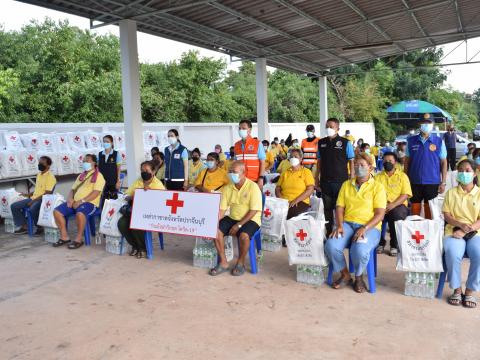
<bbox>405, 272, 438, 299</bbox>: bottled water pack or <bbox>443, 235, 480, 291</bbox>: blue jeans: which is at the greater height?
<bbox>443, 235, 480, 291</bbox>: blue jeans

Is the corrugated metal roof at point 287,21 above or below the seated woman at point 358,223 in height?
above

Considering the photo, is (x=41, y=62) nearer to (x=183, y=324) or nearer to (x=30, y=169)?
(x=30, y=169)

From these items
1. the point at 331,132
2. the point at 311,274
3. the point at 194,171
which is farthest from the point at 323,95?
the point at 311,274

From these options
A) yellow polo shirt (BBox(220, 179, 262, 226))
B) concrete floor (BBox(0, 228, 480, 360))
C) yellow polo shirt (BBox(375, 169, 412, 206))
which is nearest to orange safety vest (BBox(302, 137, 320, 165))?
yellow polo shirt (BBox(375, 169, 412, 206))

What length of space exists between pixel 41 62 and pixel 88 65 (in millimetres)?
1975

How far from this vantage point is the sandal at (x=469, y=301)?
3883 millimetres

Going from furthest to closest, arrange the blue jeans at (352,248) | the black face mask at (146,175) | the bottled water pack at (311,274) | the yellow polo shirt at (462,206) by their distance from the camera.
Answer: the black face mask at (146,175) < the bottled water pack at (311,274) < the blue jeans at (352,248) < the yellow polo shirt at (462,206)

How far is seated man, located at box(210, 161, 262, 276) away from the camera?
4902 mm

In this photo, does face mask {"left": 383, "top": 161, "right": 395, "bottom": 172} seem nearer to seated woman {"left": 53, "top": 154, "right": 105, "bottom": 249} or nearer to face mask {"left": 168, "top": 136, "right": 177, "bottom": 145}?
face mask {"left": 168, "top": 136, "right": 177, "bottom": 145}

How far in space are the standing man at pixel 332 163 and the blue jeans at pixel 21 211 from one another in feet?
14.6

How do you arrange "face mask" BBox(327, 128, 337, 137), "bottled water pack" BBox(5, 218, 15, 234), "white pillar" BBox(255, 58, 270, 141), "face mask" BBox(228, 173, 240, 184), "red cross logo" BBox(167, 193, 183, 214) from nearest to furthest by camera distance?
"face mask" BBox(228, 173, 240, 184) < "red cross logo" BBox(167, 193, 183, 214) < "face mask" BBox(327, 128, 337, 137) < "bottled water pack" BBox(5, 218, 15, 234) < "white pillar" BBox(255, 58, 270, 141)

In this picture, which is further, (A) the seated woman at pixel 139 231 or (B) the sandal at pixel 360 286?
(A) the seated woman at pixel 139 231

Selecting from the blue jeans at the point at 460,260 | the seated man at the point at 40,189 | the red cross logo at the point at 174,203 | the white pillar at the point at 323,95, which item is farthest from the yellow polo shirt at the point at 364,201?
the white pillar at the point at 323,95

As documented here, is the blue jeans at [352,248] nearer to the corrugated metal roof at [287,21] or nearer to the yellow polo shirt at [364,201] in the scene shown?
the yellow polo shirt at [364,201]
